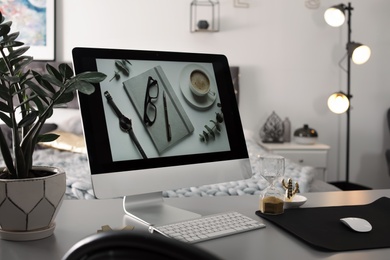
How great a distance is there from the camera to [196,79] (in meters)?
1.35

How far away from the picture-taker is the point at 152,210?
125cm

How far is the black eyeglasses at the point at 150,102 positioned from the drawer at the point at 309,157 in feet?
9.27

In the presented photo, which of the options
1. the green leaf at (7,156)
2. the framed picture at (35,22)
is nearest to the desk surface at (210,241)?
the green leaf at (7,156)

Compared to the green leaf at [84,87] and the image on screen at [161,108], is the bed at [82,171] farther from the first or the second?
the green leaf at [84,87]

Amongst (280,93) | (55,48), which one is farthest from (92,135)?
(280,93)

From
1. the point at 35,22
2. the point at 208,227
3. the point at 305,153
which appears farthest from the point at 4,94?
the point at 305,153

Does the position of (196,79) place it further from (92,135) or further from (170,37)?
(170,37)

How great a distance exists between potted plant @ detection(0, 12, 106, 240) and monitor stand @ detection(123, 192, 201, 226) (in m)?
0.21

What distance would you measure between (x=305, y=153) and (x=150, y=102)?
116 inches

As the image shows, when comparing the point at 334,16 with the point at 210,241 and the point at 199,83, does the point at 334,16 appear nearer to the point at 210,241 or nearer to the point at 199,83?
the point at 199,83

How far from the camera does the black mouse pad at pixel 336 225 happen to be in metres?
1.01

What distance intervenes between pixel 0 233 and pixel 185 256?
734 mm

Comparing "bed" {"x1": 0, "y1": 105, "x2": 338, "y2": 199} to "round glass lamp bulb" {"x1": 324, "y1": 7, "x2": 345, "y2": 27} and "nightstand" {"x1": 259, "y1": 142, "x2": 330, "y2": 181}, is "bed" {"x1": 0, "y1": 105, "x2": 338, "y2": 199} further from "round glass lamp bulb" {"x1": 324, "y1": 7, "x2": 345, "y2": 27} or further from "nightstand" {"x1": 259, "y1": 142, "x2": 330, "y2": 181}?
"round glass lamp bulb" {"x1": 324, "y1": 7, "x2": 345, "y2": 27}

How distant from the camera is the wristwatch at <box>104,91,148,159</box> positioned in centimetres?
117
